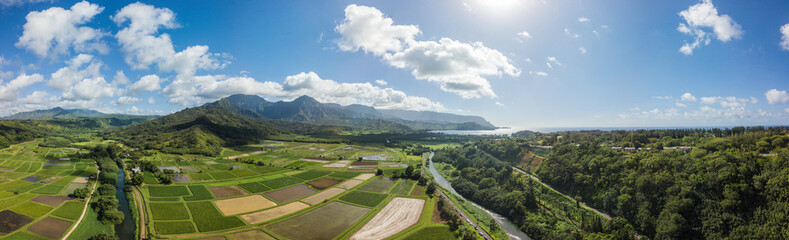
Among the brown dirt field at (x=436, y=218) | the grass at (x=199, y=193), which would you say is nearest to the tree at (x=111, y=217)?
the grass at (x=199, y=193)

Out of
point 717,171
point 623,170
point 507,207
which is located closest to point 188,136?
point 507,207

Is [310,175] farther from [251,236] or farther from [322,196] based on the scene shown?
[251,236]

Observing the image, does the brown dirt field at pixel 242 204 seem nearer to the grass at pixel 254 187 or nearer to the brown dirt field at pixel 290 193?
the brown dirt field at pixel 290 193

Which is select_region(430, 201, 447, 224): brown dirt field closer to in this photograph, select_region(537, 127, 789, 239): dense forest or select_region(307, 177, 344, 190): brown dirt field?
select_region(307, 177, 344, 190): brown dirt field

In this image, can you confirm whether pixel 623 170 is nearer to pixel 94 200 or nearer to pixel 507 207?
pixel 507 207

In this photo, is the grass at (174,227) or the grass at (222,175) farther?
the grass at (222,175)

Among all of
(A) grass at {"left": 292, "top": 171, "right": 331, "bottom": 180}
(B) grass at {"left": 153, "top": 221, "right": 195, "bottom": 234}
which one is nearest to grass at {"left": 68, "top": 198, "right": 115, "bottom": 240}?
(B) grass at {"left": 153, "top": 221, "right": 195, "bottom": 234}
